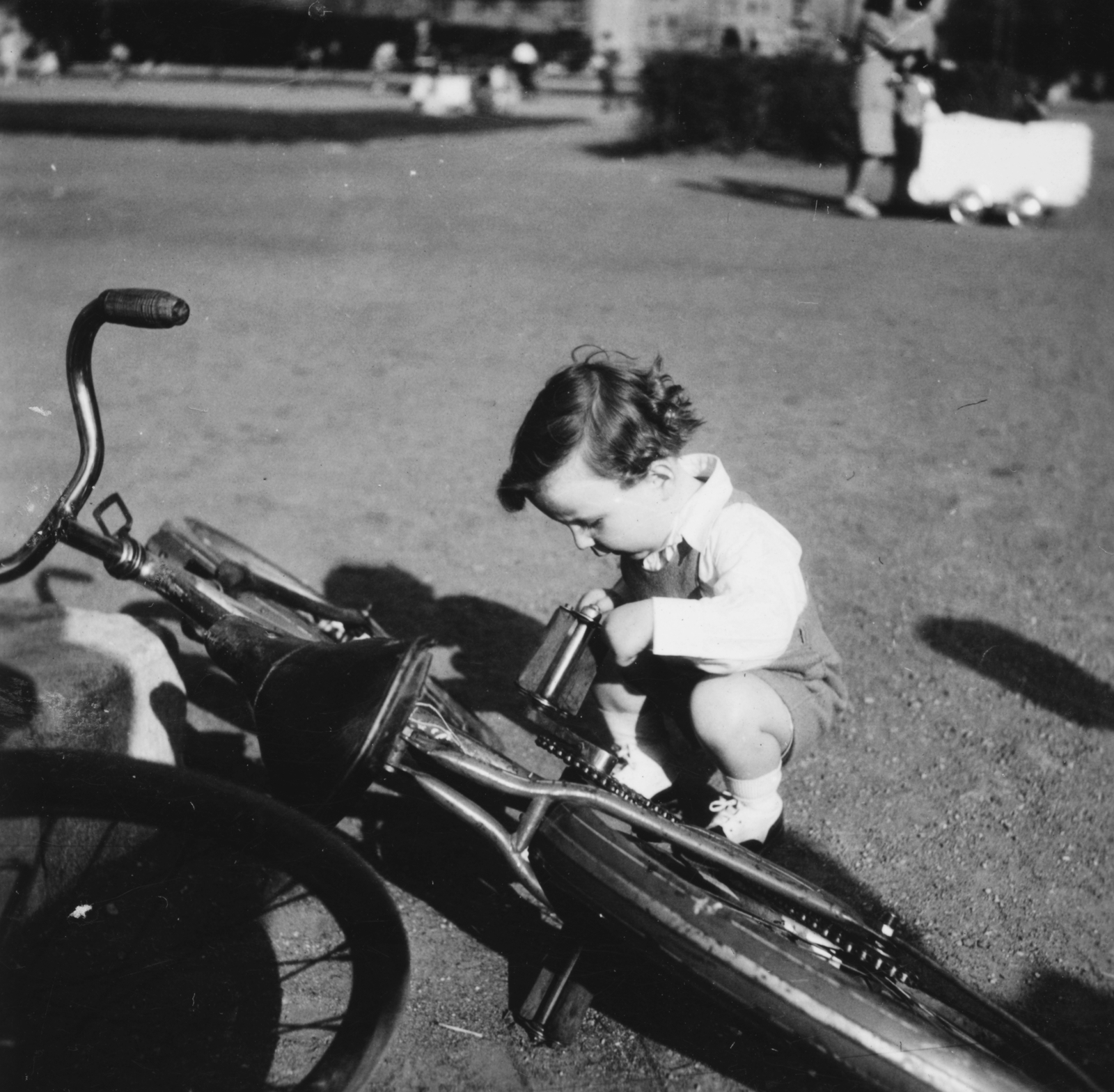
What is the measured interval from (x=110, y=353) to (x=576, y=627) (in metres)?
4.93

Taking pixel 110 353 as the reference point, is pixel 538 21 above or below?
above

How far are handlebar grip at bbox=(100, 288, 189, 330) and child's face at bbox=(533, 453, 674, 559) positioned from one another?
2.37ft

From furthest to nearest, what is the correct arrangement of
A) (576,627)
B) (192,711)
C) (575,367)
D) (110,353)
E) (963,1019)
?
(110,353), (192,711), (575,367), (576,627), (963,1019)

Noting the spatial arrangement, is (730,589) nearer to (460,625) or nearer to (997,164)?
(460,625)

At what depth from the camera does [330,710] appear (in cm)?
183

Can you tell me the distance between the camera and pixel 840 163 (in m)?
13.6

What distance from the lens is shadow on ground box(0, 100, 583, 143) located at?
661 inches

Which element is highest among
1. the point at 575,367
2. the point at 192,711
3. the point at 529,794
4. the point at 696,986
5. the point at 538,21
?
the point at 538,21

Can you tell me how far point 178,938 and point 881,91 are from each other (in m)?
9.32

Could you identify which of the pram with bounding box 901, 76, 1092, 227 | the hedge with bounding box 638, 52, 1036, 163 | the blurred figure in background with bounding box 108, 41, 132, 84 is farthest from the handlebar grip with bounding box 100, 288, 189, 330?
the blurred figure in background with bounding box 108, 41, 132, 84

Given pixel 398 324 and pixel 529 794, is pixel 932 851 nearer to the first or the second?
pixel 529 794

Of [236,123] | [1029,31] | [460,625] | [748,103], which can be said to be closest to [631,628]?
[460,625]

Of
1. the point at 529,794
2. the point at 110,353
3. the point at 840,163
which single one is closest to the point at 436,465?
the point at 110,353

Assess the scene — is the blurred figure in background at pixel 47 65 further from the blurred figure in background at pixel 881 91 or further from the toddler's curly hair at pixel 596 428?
the toddler's curly hair at pixel 596 428
